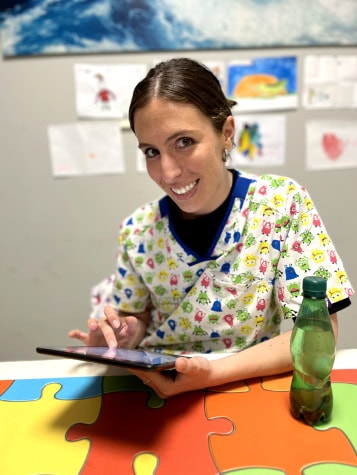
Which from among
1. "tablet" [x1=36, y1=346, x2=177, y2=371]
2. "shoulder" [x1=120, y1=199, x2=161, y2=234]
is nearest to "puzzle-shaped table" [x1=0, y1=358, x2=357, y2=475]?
"tablet" [x1=36, y1=346, x2=177, y2=371]

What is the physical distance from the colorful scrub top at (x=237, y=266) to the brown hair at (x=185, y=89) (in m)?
0.18

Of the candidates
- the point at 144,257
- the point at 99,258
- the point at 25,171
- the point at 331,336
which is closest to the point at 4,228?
the point at 25,171

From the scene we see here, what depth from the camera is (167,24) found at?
1620mm

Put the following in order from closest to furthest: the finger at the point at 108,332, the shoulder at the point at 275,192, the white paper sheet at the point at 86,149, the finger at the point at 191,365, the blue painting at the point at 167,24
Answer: the finger at the point at 191,365, the finger at the point at 108,332, the shoulder at the point at 275,192, the blue painting at the point at 167,24, the white paper sheet at the point at 86,149

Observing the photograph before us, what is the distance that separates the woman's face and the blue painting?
88 centimetres

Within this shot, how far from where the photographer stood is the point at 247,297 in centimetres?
93

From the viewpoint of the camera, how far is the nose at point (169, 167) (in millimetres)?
846

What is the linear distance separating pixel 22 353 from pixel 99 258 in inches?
22.9

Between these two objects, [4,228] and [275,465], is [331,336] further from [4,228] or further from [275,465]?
[4,228]

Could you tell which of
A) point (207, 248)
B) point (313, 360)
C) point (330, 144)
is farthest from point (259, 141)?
point (313, 360)

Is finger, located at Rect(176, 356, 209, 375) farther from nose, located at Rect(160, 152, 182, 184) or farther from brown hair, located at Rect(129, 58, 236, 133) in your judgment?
brown hair, located at Rect(129, 58, 236, 133)

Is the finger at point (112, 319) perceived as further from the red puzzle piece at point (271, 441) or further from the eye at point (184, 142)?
the eye at point (184, 142)

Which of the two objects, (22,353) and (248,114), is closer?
(248,114)

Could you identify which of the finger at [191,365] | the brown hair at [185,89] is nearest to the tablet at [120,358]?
the finger at [191,365]
